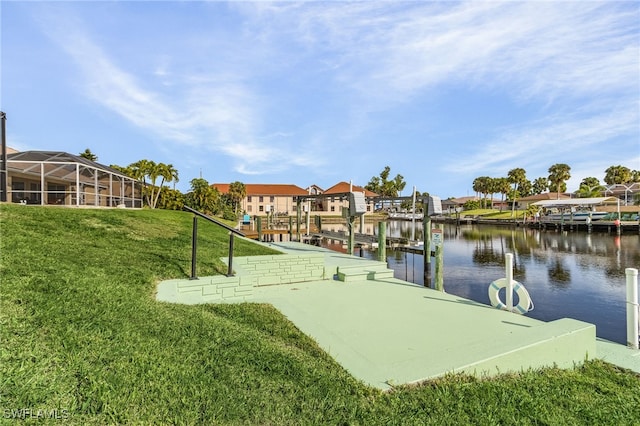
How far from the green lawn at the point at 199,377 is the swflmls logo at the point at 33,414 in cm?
2

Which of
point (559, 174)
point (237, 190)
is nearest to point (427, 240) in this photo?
point (237, 190)

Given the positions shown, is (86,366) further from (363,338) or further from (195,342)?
(363,338)

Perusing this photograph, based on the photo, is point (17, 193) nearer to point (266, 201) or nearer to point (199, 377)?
point (199, 377)

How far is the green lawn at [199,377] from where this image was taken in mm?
2143

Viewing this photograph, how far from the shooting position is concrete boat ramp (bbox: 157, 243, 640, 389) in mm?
3084

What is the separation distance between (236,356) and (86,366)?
44.4 inches

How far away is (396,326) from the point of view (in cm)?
431

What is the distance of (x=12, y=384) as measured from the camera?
→ 6.72 feet

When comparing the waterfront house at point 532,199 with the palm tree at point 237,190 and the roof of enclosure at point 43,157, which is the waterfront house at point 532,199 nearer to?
the palm tree at point 237,190

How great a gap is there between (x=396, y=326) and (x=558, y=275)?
595 inches

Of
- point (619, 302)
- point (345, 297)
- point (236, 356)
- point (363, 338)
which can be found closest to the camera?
point (236, 356)

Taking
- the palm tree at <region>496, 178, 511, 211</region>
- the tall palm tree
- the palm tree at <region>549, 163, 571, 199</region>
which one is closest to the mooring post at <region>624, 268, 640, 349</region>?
the tall palm tree

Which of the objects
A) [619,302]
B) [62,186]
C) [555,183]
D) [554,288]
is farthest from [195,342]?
[555,183]

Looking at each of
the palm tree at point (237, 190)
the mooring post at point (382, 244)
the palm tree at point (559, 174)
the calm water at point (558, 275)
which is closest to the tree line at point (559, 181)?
Answer: the palm tree at point (559, 174)
